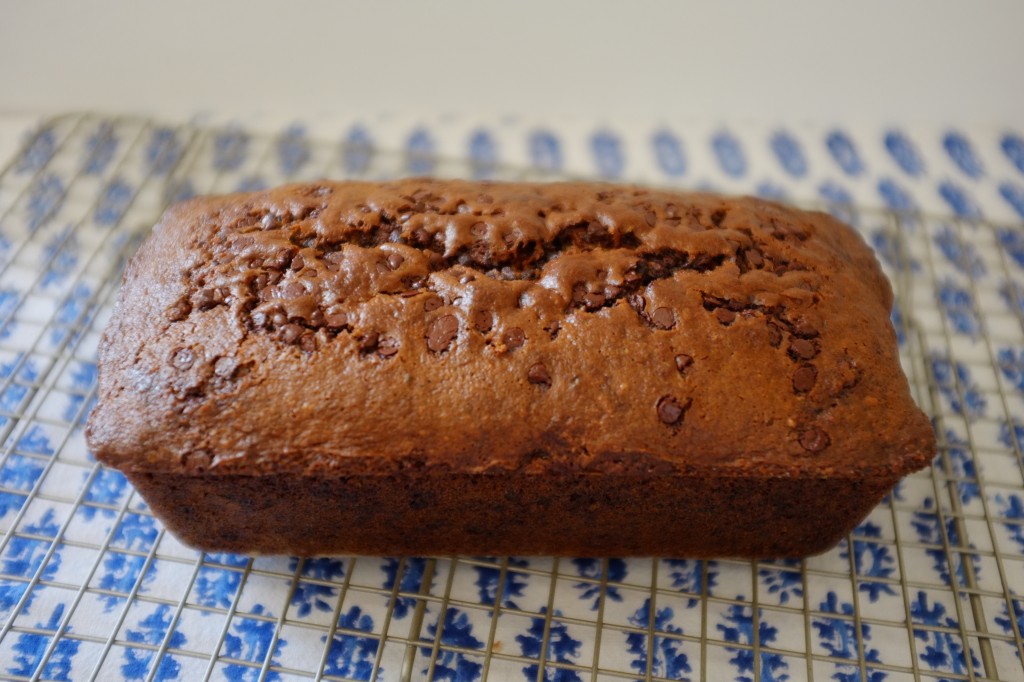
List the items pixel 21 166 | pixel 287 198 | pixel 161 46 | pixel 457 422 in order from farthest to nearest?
pixel 161 46, pixel 21 166, pixel 287 198, pixel 457 422

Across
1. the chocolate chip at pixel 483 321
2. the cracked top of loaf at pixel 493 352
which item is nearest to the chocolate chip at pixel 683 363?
the cracked top of loaf at pixel 493 352

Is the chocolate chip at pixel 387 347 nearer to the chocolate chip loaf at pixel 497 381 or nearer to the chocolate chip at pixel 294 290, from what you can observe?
the chocolate chip loaf at pixel 497 381

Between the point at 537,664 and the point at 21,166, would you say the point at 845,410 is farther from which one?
the point at 21,166

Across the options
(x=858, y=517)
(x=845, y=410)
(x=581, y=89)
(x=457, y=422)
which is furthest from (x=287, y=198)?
(x=581, y=89)

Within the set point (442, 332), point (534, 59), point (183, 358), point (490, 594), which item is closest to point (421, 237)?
point (442, 332)

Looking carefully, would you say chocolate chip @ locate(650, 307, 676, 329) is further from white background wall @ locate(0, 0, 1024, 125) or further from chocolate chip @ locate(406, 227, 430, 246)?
white background wall @ locate(0, 0, 1024, 125)

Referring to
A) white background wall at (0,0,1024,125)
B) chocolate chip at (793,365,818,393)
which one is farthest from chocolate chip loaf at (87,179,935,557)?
white background wall at (0,0,1024,125)
